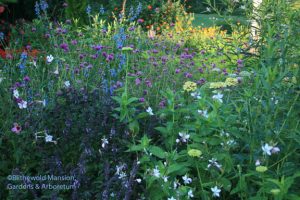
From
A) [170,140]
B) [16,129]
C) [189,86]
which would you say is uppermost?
[189,86]

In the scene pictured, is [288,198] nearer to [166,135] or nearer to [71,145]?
[166,135]

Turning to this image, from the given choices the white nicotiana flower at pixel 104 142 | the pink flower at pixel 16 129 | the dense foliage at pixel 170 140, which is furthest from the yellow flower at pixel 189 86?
the pink flower at pixel 16 129

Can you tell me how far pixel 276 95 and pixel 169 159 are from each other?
70cm

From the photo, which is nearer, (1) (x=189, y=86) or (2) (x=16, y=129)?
(2) (x=16, y=129)

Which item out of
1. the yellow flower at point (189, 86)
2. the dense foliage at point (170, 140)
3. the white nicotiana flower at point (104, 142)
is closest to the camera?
the dense foliage at point (170, 140)

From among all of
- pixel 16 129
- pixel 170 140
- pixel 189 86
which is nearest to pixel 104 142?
pixel 170 140

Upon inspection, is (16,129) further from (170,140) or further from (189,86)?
(189,86)

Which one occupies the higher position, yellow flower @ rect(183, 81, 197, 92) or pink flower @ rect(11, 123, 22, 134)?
yellow flower @ rect(183, 81, 197, 92)

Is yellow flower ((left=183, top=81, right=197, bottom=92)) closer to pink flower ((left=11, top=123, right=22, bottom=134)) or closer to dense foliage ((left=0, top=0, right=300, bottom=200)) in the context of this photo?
dense foliage ((left=0, top=0, right=300, bottom=200))

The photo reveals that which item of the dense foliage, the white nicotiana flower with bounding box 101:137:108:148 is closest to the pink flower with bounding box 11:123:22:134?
the dense foliage

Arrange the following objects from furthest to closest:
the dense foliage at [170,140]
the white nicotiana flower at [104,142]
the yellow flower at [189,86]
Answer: the yellow flower at [189,86]
the white nicotiana flower at [104,142]
the dense foliage at [170,140]

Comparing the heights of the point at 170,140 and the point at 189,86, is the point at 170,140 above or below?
below

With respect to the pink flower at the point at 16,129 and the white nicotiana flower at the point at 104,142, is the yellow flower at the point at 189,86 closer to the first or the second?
the white nicotiana flower at the point at 104,142

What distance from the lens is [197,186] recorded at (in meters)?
2.92
